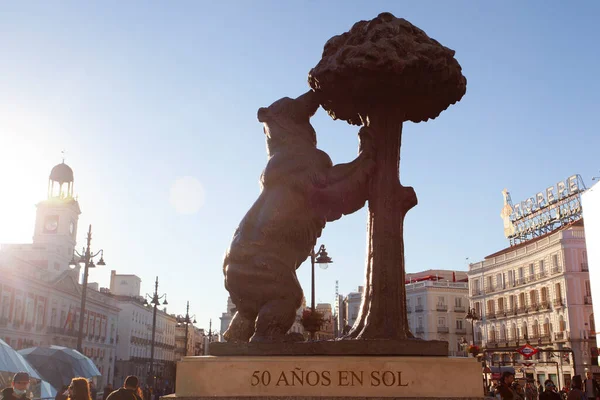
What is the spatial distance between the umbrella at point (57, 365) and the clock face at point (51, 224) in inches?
1668

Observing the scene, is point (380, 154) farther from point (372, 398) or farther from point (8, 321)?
point (8, 321)

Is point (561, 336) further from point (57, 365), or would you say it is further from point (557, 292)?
point (57, 365)

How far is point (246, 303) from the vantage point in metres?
4.44

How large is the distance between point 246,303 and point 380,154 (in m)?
1.47

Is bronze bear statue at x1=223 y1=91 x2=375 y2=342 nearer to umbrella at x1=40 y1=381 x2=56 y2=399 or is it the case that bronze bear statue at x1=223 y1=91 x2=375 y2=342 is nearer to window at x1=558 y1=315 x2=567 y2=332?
umbrella at x1=40 y1=381 x2=56 y2=399

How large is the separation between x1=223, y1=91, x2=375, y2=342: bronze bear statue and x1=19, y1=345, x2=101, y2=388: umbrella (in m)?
12.9

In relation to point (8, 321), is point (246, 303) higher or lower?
lower

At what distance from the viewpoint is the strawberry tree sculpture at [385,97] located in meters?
4.43

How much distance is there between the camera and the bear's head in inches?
189

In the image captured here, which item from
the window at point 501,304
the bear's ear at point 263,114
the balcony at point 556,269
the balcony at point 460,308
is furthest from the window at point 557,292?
the bear's ear at point 263,114

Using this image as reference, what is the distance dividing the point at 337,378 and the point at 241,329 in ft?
2.94

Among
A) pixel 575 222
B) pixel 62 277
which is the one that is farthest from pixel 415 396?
pixel 62 277

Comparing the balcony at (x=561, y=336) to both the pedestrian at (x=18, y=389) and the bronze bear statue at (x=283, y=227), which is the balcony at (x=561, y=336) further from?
the bronze bear statue at (x=283, y=227)

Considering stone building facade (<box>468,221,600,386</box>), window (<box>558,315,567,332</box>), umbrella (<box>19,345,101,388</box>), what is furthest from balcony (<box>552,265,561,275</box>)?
umbrella (<box>19,345,101,388</box>)
